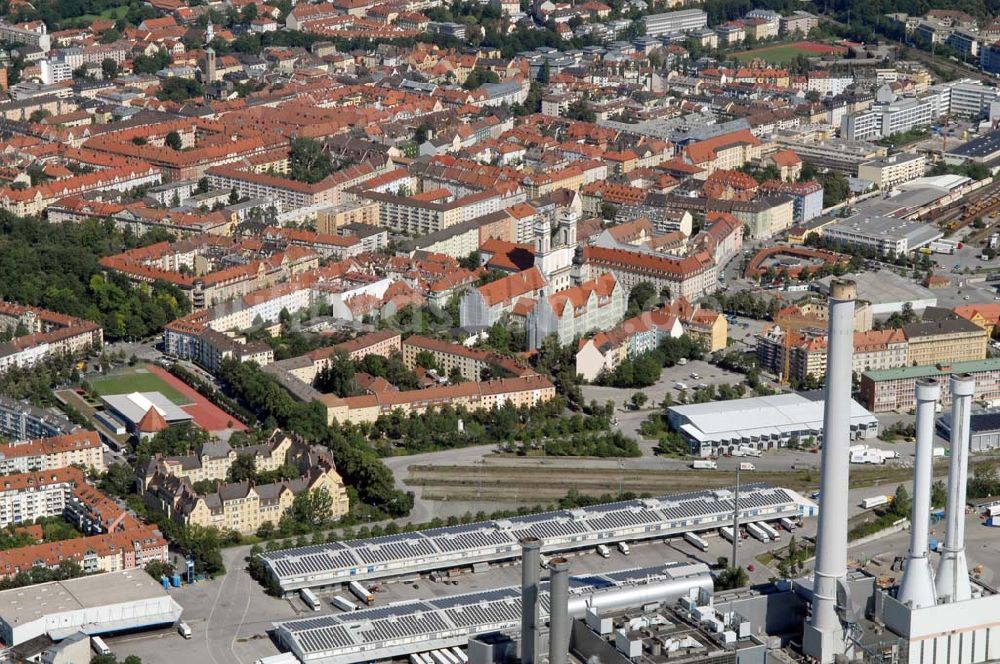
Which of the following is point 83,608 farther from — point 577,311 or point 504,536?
point 577,311

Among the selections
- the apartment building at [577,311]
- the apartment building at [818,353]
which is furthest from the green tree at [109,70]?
the apartment building at [818,353]

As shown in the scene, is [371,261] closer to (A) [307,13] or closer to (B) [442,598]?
(B) [442,598]

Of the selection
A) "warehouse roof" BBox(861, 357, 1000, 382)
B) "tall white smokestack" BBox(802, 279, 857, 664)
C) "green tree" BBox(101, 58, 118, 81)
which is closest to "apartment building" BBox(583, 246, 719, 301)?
"warehouse roof" BBox(861, 357, 1000, 382)

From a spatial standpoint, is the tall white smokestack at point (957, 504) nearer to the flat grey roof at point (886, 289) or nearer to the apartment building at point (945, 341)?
the apartment building at point (945, 341)

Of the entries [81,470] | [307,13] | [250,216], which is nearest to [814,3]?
[307,13]

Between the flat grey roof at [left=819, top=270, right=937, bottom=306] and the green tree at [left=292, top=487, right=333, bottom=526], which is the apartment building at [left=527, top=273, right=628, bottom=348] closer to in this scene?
the flat grey roof at [left=819, top=270, right=937, bottom=306]
